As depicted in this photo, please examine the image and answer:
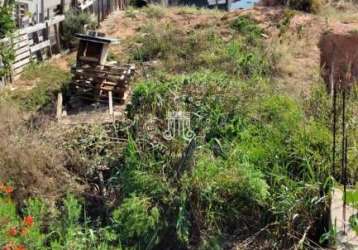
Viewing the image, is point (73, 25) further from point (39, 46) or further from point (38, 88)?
point (38, 88)

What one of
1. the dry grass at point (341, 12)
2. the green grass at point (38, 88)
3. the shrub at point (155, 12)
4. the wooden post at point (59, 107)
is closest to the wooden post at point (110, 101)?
the wooden post at point (59, 107)

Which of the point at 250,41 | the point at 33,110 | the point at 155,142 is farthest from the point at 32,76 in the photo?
the point at 155,142

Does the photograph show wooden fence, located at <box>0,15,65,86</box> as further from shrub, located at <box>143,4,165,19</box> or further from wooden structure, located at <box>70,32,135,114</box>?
shrub, located at <box>143,4,165,19</box>

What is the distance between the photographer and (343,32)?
1519cm

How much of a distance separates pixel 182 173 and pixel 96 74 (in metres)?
5.01

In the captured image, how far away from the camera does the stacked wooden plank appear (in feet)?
38.4

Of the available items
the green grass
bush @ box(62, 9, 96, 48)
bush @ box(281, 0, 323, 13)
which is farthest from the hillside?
bush @ box(281, 0, 323, 13)

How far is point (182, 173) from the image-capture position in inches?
283

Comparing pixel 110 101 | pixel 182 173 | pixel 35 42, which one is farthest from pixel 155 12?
pixel 182 173

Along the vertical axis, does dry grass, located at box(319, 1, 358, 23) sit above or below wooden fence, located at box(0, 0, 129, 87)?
above

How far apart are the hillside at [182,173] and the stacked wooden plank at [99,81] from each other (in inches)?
75.4

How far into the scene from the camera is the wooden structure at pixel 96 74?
1173 cm

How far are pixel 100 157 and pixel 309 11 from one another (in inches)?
418

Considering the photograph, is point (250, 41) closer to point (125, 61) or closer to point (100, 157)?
point (125, 61)
